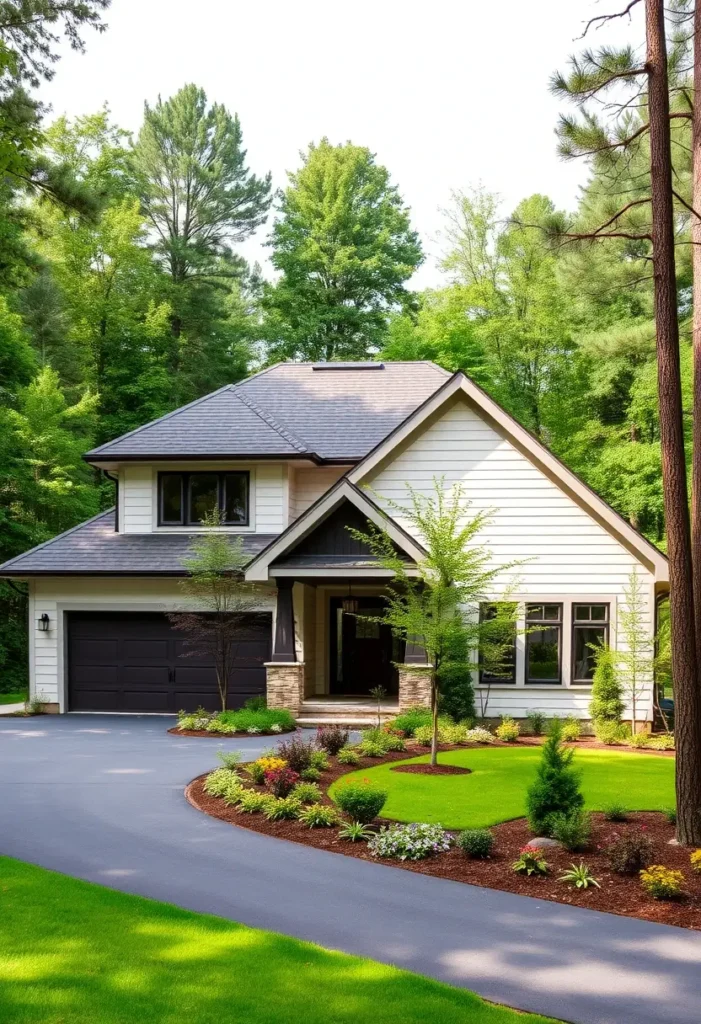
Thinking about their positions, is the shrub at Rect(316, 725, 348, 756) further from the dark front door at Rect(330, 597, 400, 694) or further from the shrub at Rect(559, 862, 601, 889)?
the dark front door at Rect(330, 597, 400, 694)

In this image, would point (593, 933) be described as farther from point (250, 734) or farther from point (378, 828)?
point (250, 734)

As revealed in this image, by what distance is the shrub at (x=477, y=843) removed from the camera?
9062 mm

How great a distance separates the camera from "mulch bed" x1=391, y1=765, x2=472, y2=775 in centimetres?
1341

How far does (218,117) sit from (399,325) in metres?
16.8

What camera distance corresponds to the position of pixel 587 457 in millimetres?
32938

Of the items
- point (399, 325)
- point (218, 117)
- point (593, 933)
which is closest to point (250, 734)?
point (593, 933)

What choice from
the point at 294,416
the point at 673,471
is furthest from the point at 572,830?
the point at 294,416

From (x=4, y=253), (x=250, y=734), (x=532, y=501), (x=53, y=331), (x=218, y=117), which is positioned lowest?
(x=250, y=734)

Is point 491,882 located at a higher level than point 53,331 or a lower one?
lower

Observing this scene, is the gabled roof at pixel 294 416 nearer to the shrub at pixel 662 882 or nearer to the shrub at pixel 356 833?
the shrub at pixel 356 833

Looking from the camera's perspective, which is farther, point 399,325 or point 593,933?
point 399,325

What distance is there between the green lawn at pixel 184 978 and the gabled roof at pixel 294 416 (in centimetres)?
1439

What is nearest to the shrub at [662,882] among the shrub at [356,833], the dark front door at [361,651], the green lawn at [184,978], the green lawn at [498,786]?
the green lawn at [498,786]

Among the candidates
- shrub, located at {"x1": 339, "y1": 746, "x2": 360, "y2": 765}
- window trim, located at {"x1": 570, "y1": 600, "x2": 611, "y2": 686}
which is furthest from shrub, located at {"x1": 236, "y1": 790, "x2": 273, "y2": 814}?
window trim, located at {"x1": 570, "y1": 600, "x2": 611, "y2": 686}
